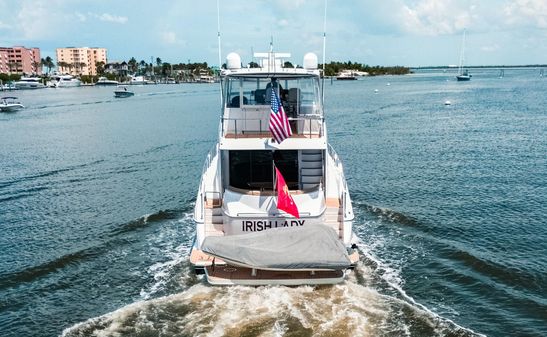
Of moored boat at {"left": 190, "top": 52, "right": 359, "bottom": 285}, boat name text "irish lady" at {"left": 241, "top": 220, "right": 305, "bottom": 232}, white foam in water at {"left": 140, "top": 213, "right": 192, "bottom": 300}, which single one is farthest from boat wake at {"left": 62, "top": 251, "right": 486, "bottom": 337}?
boat name text "irish lady" at {"left": 241, "top": 220, "right": 305, "bottom": 232}

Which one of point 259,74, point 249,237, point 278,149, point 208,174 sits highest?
point 259,74

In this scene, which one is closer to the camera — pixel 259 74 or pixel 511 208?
pixel 259 74

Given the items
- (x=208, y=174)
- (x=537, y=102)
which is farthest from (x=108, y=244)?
(x=537, y=102)

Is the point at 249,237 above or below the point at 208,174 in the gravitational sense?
below

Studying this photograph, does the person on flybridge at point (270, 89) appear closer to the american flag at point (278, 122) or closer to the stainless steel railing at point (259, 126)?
the stainless steel railing at point (259, 126)

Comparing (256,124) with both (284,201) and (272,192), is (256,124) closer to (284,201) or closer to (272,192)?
(272,192)

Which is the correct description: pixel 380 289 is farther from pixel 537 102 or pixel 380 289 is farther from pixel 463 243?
pixel 537 102
